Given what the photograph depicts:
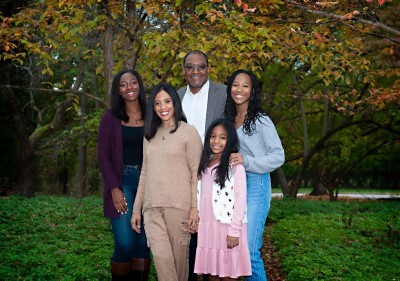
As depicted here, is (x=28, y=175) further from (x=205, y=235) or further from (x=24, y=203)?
(x=205, y=235)

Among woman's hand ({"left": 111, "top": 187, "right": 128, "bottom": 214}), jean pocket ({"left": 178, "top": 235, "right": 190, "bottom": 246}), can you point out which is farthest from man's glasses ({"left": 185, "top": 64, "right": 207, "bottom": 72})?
jean pocket ({"left": 178, "top": 235, "right": 190, "bottom": 246})

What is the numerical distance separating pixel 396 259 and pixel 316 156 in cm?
1602

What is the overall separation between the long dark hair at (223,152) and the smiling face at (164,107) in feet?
1.31

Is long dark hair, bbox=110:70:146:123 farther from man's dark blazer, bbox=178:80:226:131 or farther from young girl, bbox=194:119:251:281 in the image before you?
young girl, bbox=194:119:251:281

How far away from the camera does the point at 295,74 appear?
18016 millimetres

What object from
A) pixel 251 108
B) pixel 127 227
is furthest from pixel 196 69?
pixel 127 227

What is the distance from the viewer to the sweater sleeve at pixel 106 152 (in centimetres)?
470

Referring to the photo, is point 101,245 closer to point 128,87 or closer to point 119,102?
point 119,102

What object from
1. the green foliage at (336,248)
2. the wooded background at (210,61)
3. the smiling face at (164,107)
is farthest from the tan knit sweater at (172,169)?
the green foliage at (336,248)

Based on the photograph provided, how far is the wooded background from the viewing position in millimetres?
7508

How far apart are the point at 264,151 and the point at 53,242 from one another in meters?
5.21

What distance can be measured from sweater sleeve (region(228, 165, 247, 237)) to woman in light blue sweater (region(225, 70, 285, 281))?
3.5 inches

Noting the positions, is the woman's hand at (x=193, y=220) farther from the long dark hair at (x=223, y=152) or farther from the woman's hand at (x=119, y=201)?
the woman's hand at (x=119, y=201)

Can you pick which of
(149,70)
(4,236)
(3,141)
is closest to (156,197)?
(149,70)
